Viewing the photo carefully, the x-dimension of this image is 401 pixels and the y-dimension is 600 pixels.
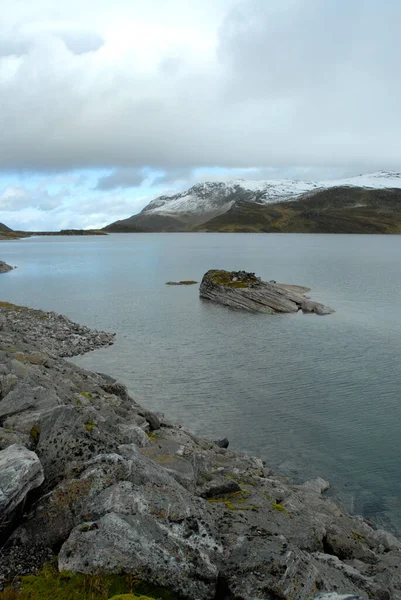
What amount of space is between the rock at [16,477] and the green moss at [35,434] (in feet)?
6.52

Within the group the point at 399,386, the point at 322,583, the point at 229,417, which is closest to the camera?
the point at 322,583

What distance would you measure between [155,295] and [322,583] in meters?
77.7

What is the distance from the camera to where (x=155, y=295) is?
86.6 meters

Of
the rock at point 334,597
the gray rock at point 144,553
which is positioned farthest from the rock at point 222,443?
the rock at point 334,597

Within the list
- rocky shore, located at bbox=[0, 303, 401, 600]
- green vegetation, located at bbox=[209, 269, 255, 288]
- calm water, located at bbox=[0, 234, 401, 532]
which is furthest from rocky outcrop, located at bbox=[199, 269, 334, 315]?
rocky shore, located at bbox=[0, 303, 401, 600]

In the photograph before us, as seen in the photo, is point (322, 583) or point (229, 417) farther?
point (229, 417)

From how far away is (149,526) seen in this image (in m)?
9.90

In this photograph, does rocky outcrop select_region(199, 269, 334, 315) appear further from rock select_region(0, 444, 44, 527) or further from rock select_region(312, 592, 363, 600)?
rock select_region(312, 592, 363, 600)

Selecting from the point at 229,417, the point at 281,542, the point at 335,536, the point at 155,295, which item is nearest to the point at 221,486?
the point at 335,536

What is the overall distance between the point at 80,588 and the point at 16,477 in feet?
8.98

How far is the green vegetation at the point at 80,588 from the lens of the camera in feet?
28.7

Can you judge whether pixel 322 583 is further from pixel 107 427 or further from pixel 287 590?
pixel 107 427

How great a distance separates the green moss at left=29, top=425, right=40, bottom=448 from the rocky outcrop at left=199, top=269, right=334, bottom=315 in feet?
187

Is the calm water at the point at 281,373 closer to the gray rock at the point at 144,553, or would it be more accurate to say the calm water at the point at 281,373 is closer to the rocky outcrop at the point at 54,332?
the rocky outcrop at the point at 54,332
